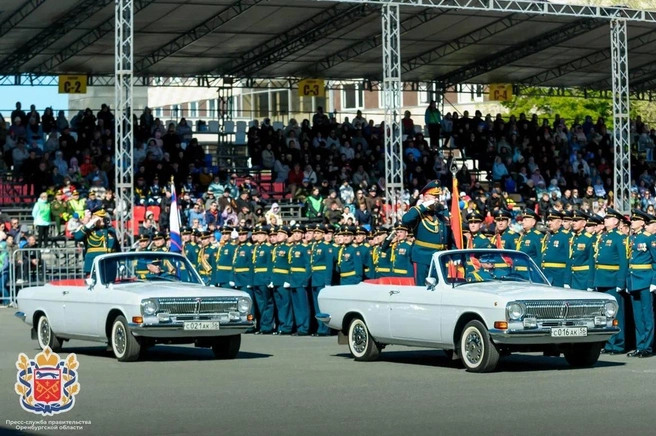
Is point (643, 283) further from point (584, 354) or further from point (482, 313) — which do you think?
point (482, 313)

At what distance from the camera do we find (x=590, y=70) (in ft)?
149

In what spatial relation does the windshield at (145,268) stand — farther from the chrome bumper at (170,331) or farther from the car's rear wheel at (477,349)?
the car's rear wheel at (477,349)

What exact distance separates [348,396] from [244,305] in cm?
433

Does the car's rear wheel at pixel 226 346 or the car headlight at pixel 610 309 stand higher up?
the car headlight at pixel 610 309

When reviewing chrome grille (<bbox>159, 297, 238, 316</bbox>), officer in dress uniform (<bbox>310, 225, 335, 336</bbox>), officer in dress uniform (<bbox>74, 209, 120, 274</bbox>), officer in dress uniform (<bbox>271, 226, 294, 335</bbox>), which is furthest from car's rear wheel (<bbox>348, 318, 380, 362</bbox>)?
officer in dress uniform (<bbox>74, 209, 120, 274</bbox>)

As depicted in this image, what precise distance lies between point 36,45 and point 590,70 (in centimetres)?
1927

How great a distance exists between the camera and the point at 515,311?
1461 centimetres

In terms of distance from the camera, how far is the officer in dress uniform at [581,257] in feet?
60.5

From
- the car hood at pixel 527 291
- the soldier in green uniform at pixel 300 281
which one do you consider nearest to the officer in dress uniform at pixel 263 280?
the soldier in green uniform at pixel 300 281

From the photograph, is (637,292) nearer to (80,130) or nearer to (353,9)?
(353,9)

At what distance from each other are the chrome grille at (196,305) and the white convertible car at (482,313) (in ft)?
5.29

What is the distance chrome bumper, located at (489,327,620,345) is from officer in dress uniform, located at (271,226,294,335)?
28.0ft

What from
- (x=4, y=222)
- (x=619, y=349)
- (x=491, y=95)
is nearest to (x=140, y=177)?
(x=4, y=222)

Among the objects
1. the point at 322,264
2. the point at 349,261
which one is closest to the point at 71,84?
the point at 322,264
